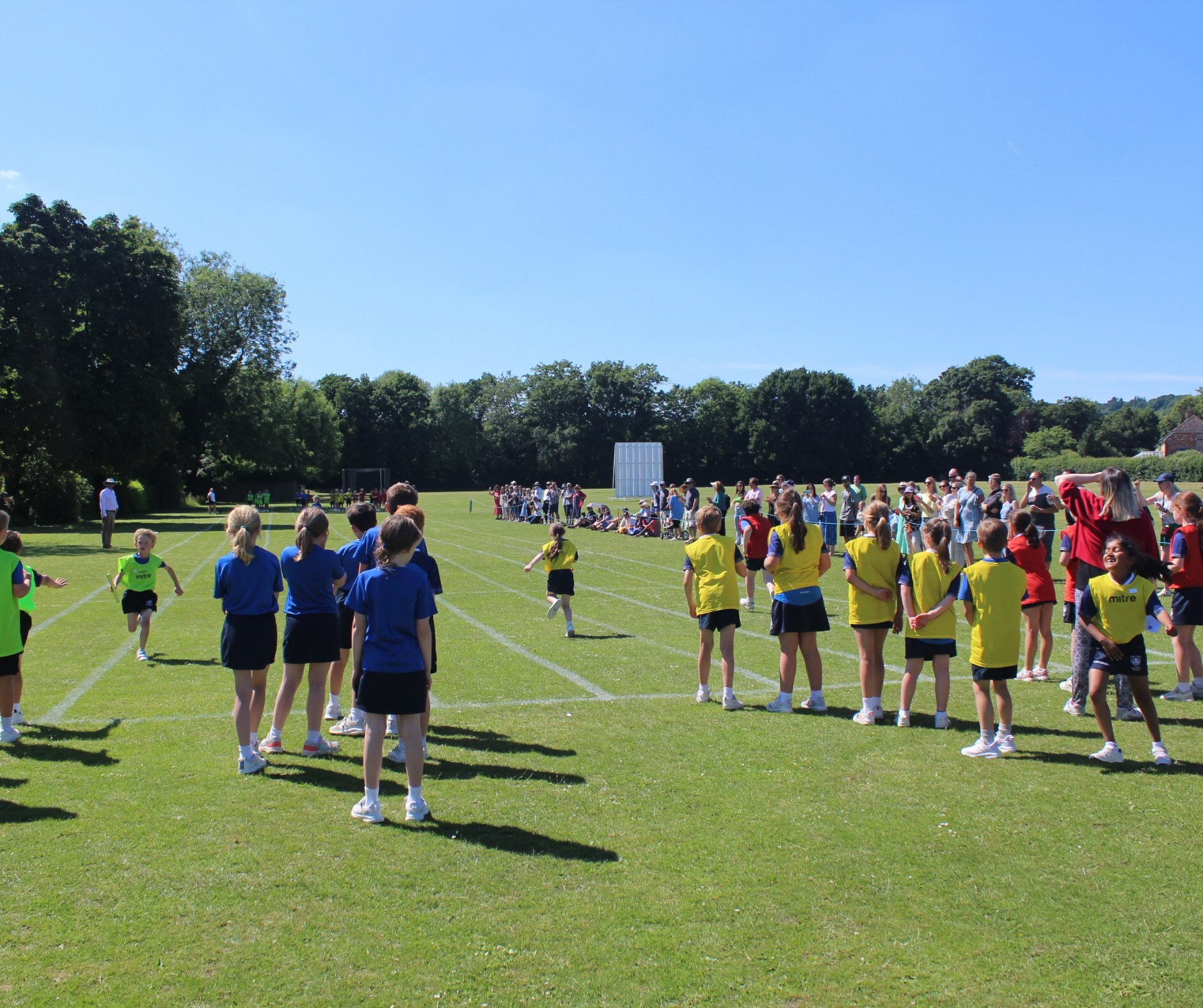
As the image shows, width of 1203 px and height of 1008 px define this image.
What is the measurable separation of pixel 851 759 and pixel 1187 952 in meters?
2.73

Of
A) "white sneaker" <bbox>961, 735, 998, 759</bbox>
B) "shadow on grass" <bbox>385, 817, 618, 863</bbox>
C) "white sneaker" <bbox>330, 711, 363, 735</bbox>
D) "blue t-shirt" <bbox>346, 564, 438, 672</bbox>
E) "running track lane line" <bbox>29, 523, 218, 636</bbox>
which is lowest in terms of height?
"running track lane line" <bbox>29, 523, 218, 636</bbox>

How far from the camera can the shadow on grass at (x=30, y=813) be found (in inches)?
204

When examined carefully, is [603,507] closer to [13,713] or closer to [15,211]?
[15,211]

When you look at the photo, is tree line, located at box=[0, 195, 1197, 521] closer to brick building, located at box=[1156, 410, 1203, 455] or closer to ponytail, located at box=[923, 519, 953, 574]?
brick building, located at box=[1156, 410, 1203, 455]

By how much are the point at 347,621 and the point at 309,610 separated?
804 mm

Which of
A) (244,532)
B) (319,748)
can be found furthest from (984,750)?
(244,532)

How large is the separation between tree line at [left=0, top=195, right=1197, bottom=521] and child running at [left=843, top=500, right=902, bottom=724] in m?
37.9

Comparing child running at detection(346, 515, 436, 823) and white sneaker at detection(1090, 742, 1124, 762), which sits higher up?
child running at detection(346, 515, 436, 823)

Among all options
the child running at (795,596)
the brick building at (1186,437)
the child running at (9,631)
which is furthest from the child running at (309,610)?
the brick building at (1186,437)

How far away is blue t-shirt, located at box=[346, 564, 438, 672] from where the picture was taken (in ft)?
16.6

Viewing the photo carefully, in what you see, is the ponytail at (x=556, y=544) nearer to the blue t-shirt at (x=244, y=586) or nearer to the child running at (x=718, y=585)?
the child running at (x=718, y=585)

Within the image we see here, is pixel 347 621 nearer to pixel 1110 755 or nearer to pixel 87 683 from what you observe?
pixel 87 683

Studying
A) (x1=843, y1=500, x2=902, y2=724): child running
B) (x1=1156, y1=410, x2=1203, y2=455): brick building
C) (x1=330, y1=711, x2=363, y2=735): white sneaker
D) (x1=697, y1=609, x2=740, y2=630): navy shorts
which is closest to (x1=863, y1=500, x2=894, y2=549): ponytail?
(x1=843, y1=500, x2=902, y2=724): child running

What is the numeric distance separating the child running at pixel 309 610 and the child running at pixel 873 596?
13.3ft
